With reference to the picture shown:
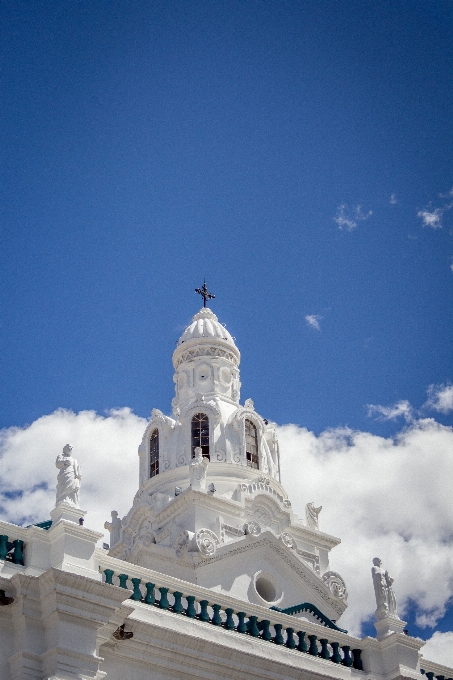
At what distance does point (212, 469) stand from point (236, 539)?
12.5 ft

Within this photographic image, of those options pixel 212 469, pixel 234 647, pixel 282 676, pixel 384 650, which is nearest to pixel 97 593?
pixel 234 647

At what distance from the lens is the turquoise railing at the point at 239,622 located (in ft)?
58.6

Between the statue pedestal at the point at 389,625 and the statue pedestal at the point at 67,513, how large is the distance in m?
7.74

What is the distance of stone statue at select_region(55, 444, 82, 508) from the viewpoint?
17.6 metres

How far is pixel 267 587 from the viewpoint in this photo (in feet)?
114

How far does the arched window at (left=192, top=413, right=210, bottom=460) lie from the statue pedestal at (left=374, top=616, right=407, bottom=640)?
18.2 m

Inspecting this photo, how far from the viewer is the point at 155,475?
39.2 metres

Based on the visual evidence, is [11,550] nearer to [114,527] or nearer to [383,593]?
[383,593]

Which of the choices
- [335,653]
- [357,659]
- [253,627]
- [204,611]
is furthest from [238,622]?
[357,659]

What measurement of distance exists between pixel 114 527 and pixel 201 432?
5259 mm

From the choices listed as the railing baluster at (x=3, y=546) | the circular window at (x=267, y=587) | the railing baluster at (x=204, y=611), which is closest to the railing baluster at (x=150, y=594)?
the railing baluster at (x=204, y=611)

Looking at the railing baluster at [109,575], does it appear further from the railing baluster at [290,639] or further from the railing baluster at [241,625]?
the railing baluster at [290,639]

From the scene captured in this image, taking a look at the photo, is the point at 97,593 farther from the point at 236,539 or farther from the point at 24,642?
the point at 236,539

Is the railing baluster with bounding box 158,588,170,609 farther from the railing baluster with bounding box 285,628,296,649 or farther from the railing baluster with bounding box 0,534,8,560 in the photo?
the railing baluster with bounding box 0,534,8,560
